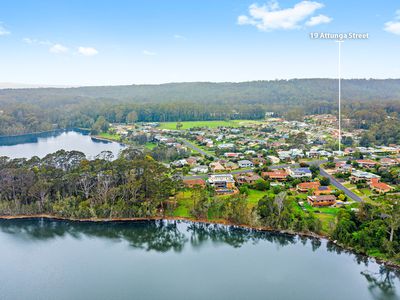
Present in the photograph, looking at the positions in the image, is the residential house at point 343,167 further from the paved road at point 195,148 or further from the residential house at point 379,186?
the paved road at point 195,148

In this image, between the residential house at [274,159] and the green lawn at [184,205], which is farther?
the residential house at [274,159]

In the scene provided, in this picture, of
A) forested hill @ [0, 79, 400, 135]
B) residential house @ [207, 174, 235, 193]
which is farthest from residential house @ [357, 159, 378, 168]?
forested hill @ [0, 79, 400, 135]

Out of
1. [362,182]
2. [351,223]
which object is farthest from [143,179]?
[362,182]

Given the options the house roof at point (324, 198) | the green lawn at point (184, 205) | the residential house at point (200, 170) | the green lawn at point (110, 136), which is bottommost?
the green lawn at point (184, 205)

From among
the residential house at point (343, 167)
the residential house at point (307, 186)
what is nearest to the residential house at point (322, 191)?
the residential house at point (307, 186)

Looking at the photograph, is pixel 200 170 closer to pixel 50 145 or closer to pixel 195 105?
pixel 50 145

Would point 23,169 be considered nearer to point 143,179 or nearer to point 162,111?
point 143,179
